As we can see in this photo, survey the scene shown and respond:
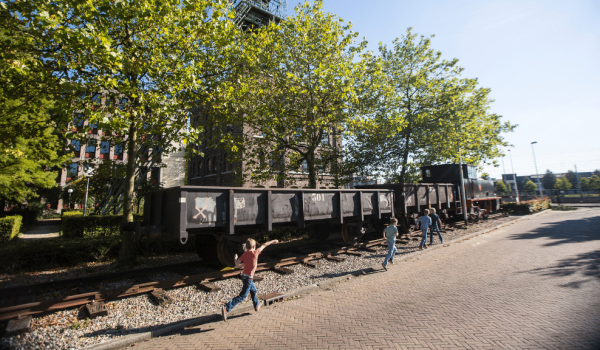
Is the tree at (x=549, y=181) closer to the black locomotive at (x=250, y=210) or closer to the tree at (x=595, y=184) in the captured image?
the tree at (x=595, y=184)

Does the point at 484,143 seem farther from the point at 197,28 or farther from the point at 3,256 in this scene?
the point at 3,256

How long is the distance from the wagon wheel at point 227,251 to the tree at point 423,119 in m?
11.8

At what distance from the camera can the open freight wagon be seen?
6047 millimetres

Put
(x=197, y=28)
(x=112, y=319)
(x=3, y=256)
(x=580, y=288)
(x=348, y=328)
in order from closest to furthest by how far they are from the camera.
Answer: (x=348, y=328)
(x=112, y=319)
(x=580, y=288)
(x=3, y=256)
(x=197, y=28)

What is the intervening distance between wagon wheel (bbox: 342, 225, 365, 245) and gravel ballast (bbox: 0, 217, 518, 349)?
283cm

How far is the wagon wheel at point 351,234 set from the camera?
1070 cm

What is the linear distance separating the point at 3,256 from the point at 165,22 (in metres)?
8.55

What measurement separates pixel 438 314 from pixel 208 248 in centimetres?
647

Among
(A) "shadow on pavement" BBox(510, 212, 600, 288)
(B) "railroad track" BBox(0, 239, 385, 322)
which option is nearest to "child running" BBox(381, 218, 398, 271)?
(B) "railroad track" BBox(0, 239, 385, 322)

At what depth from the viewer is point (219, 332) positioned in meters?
4.52

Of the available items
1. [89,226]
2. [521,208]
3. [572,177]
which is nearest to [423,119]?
[521,208]

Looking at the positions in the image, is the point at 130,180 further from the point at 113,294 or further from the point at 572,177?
the point at 572,177

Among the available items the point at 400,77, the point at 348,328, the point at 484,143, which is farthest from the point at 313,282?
the point at 484,143

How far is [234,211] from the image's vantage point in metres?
6.61
